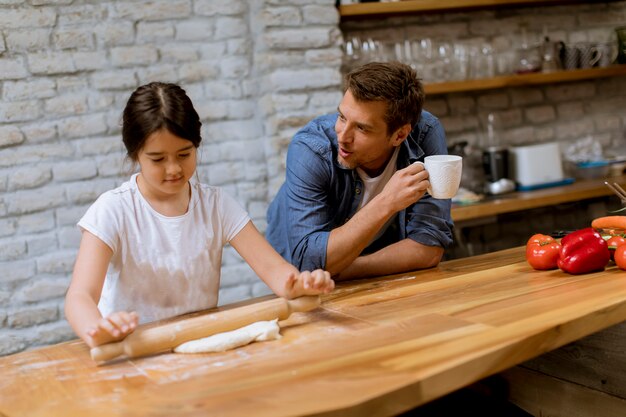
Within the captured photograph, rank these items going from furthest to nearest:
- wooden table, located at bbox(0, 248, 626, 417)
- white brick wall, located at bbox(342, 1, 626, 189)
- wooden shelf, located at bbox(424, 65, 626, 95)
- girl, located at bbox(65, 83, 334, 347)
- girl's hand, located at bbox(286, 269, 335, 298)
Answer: white brick wall, located at bbox(342, 1, 626, 189)
wooden shelf, located at bbox(424, 65, 626, 95)
girl, located at bbox(65, 83, 334, 347)
girl's hand, located at bbox(286, 269, 335, 298)
wooden table, located at bbox(0, 248, 626, 417)

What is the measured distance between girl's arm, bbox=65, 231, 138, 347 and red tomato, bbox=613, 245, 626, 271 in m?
1.24

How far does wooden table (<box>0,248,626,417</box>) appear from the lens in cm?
123

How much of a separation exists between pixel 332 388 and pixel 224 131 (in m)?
2.58

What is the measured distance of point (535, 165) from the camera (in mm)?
4227

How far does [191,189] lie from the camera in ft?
6.89

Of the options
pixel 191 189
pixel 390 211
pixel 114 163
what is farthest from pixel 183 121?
pixel 114 163

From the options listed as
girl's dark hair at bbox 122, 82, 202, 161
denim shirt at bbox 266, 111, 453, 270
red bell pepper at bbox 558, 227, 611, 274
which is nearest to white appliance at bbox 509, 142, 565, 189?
denim shirt at bbox 266, 111, 453, 270

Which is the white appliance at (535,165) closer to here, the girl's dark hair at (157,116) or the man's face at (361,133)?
the man's face at (361,133)

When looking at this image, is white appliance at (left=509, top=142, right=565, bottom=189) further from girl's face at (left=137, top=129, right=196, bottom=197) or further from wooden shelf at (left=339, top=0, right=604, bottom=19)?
girl's face at (left=137, top=129, right=196, bottom=197)

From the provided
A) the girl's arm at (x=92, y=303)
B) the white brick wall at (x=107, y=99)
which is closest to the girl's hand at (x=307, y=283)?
the girl's arm at (x=92, y=303)

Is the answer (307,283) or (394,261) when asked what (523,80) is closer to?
(394,261)

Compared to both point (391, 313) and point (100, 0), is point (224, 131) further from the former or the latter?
point (391, 313)

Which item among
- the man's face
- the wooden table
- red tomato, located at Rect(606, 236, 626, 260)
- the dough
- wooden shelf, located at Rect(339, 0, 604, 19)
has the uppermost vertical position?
wooden shelf, located at Rect(339, 0, 604, 19)

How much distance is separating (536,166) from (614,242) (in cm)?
229
